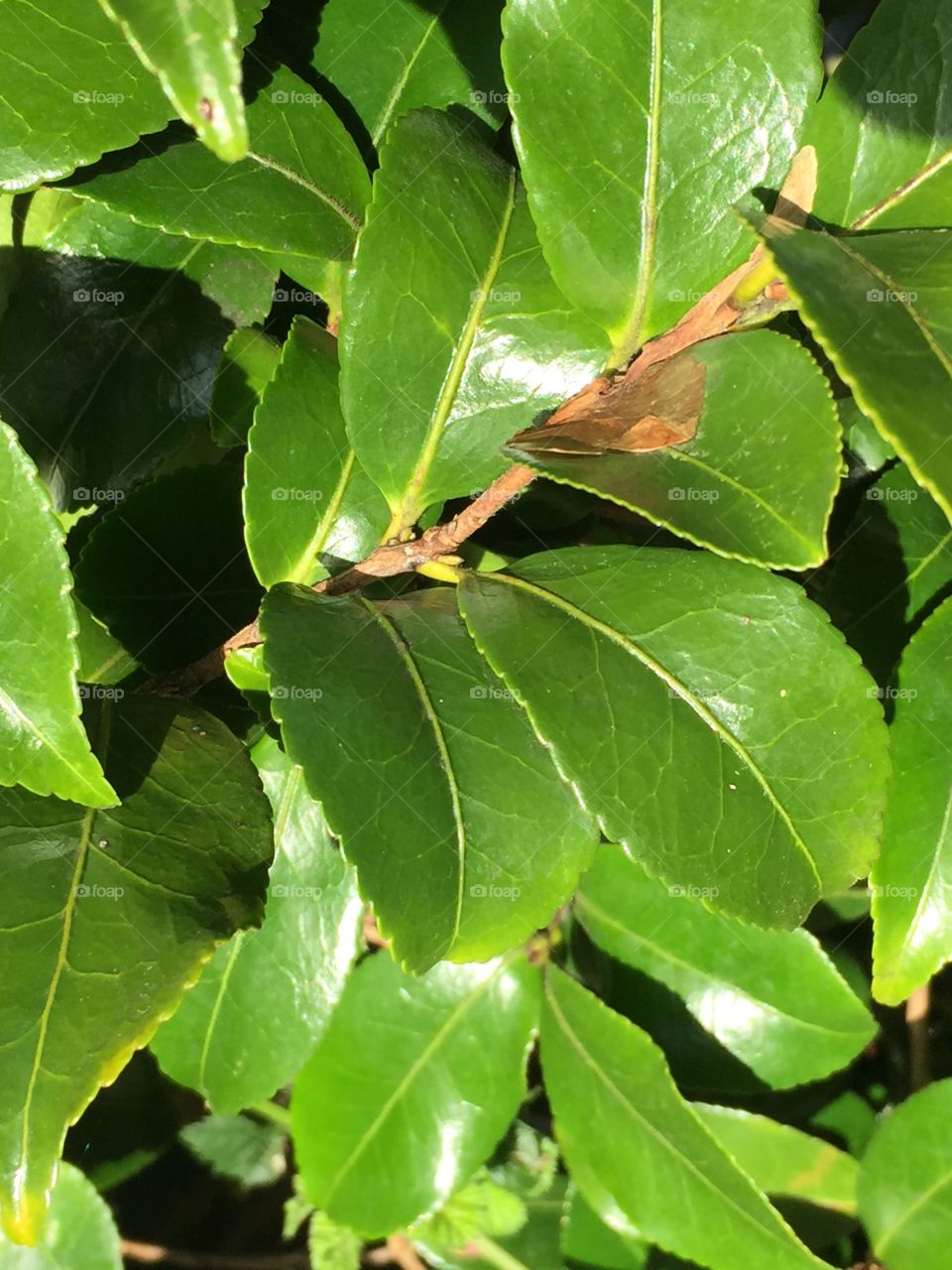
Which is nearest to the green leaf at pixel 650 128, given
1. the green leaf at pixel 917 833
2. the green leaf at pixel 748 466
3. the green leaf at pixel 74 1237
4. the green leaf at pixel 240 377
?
the green leaf at pixel 748 466

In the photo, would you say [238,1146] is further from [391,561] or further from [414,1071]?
[391,561]

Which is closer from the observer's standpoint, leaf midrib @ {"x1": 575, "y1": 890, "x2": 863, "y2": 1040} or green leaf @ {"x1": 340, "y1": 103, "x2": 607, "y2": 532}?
green leaf @ {"x1": 340, "y1": 103, "x2": 607, "y2": 532}

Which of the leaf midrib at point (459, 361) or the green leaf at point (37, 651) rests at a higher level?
the leaf midrib at point (459, 361)

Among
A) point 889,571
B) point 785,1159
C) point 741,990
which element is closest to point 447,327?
point 889,571

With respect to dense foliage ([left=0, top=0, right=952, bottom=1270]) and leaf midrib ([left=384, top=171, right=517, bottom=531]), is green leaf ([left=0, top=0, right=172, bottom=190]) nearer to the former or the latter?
dense foliage ([left=0, top=0, right=952, bottom=1270])

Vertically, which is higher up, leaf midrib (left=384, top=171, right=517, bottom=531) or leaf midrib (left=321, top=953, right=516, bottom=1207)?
leaf midrib (left=384, top=171, right=517, bottom=531)

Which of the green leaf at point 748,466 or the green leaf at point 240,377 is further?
the green leaf at point 240,377

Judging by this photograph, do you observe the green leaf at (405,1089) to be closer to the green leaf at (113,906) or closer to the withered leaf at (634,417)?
the green leaf at (113,906)

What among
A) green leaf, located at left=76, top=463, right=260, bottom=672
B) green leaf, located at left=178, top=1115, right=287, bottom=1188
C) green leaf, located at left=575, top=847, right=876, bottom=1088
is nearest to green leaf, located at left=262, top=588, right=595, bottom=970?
green leaf, located at left=76, top=463, right=260, bottom=672
